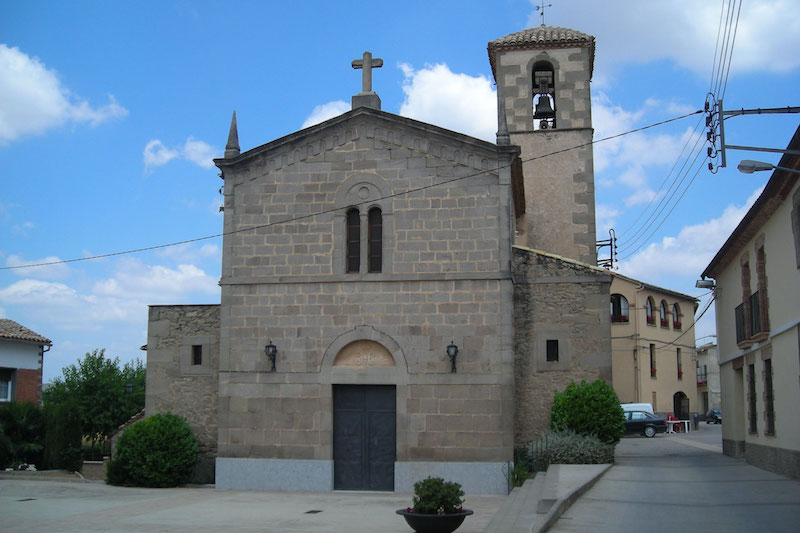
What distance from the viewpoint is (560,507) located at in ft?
39.6

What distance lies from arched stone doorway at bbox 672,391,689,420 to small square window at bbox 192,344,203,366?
124ft

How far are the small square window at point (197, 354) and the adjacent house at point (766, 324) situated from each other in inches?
538

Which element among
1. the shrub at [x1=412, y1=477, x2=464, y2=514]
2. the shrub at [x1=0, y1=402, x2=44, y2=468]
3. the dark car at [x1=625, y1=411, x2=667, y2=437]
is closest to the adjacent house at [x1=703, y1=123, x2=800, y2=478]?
the shrub at [x1=412, y1=477, x2=464, y2=514]

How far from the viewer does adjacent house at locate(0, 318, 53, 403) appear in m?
33.1

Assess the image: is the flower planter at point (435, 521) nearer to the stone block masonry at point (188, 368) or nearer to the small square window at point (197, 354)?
the stone block masonry at point (188, 368)

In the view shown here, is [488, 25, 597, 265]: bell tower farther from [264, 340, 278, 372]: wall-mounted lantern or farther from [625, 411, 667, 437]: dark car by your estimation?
[625, 411, 667, 437]: dark car

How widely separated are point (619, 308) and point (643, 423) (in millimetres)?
10127

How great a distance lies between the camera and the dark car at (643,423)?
127 feet

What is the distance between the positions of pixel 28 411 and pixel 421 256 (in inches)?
668

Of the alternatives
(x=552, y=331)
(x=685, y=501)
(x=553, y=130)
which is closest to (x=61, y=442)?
(x=552, y=331)

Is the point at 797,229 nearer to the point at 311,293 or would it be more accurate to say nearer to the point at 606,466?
the point at 606,466

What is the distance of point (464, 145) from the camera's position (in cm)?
1900

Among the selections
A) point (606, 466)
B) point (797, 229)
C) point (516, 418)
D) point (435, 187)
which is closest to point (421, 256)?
point (435, 187)

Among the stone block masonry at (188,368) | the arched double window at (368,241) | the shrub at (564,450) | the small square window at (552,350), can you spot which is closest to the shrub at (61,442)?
the stone block masonry at (188,368)
